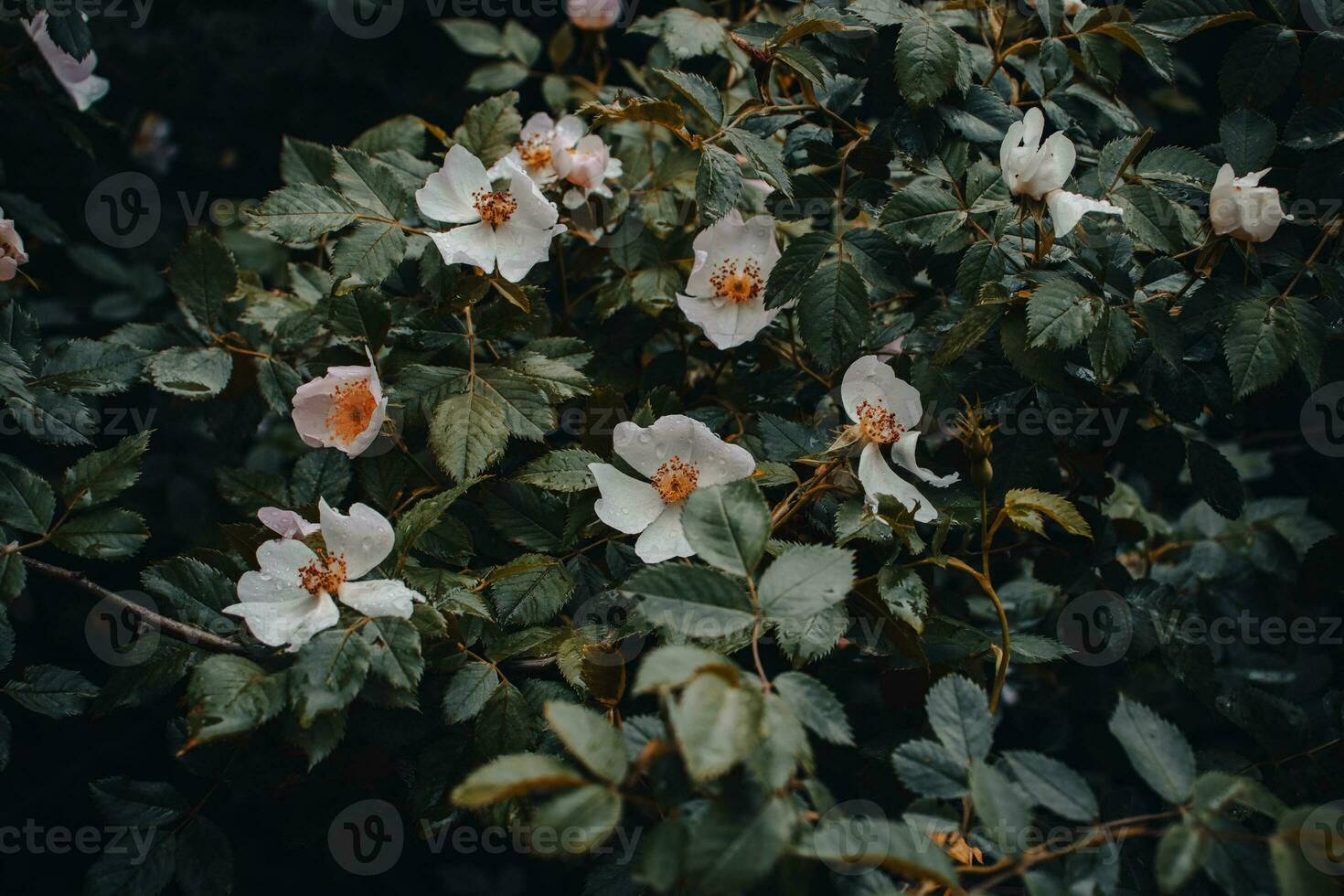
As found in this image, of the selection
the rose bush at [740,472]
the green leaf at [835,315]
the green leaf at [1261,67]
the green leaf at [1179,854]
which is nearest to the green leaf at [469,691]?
the rose bush at [740,472]

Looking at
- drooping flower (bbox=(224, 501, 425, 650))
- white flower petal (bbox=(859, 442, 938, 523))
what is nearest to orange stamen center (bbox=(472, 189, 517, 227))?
drooping flower (bbox=(224, 501, 425, 650))

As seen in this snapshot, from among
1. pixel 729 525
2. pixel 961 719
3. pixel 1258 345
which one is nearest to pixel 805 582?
pixel 729 525

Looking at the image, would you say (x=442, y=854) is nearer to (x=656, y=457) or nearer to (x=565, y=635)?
(x=565, y=635)

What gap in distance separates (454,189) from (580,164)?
0.18 metres

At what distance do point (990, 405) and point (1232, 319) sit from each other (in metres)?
0.29

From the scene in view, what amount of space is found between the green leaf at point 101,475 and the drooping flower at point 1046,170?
1112mm

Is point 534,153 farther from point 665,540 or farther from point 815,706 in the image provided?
point 815,706

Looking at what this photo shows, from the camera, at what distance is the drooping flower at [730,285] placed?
1349 mm

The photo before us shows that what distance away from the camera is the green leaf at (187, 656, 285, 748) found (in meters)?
0.92

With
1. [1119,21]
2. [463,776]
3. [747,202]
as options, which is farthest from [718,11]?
[463,776]

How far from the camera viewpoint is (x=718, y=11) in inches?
80.0

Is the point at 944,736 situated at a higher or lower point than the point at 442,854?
higher

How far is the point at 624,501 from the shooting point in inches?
47.1

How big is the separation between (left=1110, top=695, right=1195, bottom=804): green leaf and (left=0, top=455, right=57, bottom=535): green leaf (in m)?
1.21
